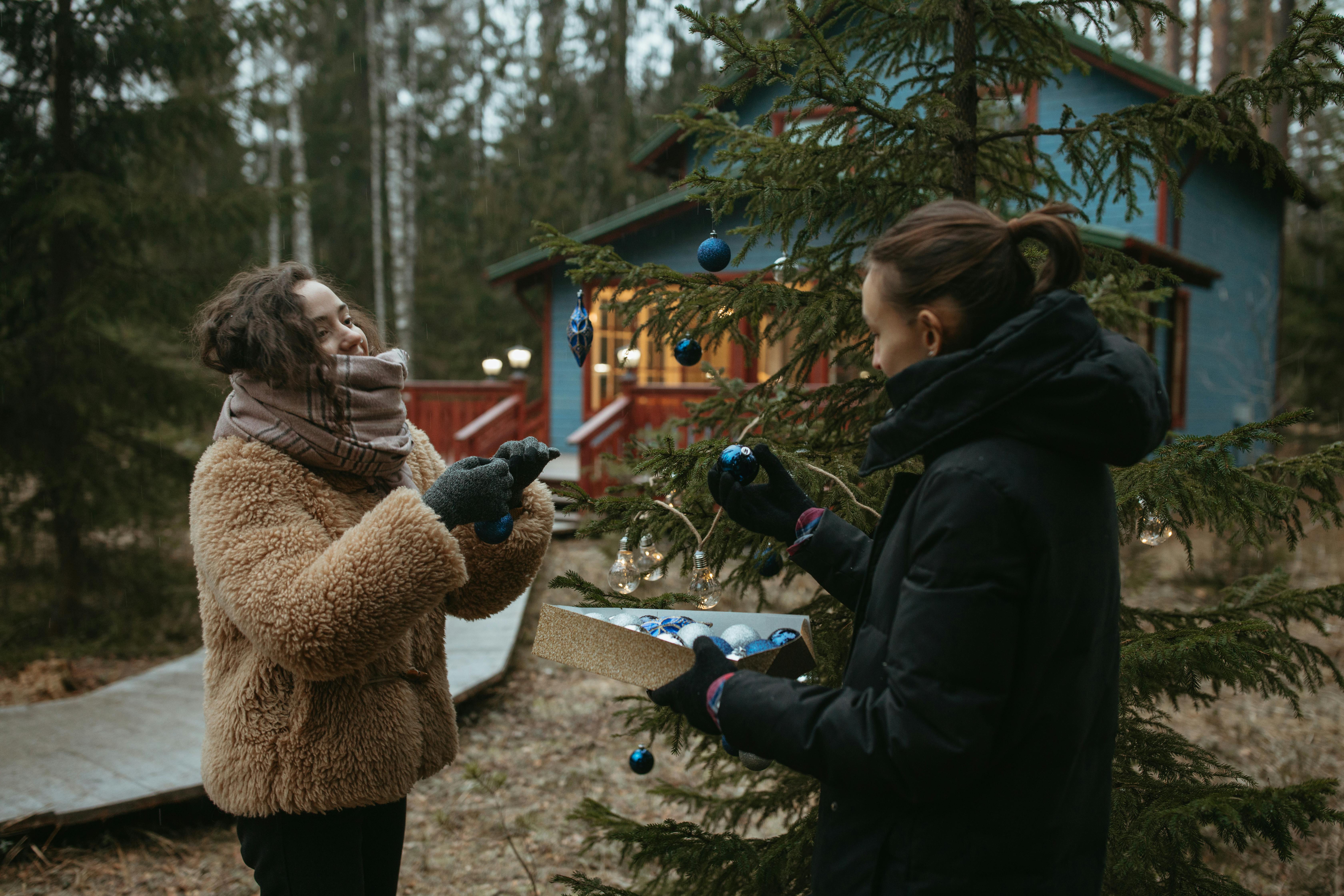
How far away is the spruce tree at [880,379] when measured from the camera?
2217 millimetres

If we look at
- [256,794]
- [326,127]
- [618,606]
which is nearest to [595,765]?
[618,606]

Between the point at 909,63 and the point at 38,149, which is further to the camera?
the point at 38,149

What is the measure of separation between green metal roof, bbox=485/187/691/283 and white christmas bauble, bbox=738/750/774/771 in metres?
9.00

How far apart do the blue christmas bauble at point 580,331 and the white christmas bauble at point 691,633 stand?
3.18 ft

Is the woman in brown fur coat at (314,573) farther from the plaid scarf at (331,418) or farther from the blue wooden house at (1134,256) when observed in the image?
the blue wooden house at (1134,256)

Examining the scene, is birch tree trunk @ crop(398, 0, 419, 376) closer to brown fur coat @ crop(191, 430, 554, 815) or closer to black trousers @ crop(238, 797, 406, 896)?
brown fur coat @ crop(191, 430, 554, 815)

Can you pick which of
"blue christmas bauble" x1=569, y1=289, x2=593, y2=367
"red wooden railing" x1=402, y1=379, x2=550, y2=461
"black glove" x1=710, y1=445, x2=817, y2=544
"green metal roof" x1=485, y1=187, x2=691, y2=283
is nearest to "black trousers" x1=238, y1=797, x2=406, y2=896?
"black glove" x1=710, y1=445, x2=817, y2=544

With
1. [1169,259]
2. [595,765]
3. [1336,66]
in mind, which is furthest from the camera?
[1169,259]

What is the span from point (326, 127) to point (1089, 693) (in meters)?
24.5

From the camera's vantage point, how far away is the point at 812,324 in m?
2.68

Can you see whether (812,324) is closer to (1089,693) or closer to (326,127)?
(1089,693)

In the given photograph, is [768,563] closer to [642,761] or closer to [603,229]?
[642,761]

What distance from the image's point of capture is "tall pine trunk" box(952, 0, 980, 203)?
264 cm

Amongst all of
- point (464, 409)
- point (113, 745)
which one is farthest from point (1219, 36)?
point (113, 745)
